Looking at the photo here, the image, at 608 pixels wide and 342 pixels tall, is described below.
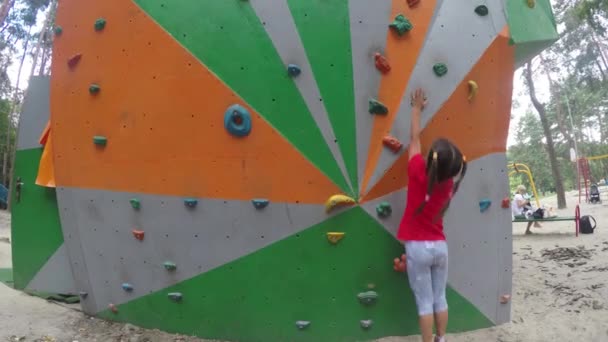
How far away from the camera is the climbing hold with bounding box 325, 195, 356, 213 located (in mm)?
3096

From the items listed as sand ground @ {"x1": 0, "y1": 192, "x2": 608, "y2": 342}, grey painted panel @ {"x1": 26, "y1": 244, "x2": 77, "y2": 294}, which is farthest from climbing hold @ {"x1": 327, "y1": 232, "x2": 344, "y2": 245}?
grey painted panel @ {"x1": 26, "y1": 244, "x2": 77, "y2": 294}

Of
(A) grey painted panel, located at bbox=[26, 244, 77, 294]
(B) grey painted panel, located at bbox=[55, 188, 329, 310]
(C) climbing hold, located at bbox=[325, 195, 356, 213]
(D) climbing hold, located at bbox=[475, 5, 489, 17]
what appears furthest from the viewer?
(A) grey painted panel, located at bbox=[26, 244, 77, 294]

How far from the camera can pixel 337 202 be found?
3.09m

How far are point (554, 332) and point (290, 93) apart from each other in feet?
8.89

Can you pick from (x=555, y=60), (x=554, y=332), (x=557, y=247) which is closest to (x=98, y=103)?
(x=554, y=332)

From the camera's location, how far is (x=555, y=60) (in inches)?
978

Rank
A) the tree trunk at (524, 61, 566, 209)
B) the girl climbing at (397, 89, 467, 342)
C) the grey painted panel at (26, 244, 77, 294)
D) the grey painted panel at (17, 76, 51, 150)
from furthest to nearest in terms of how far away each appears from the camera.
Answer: the tree trunk at (524, 61, 566, 209) → the grey painted panel at (17, 76, 51, 150) → the grey painted panel at (26, 244, 77, 294) → the girl climbing at (397, 89, 467, 342)

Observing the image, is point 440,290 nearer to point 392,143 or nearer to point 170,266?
point 392,143

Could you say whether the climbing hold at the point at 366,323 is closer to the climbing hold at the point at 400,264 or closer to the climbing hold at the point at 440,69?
the climbing hold at the point at 400,264

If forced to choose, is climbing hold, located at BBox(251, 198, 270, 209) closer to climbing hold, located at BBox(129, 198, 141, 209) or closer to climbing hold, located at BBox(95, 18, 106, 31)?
climbing hold, located at BBox(129, 198, 141, 209)

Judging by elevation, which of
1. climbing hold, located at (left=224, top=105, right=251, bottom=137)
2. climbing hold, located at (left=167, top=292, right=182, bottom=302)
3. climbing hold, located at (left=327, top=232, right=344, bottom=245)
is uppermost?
climbing hold, located at (left=224, top=105, right=251, bottom=137)

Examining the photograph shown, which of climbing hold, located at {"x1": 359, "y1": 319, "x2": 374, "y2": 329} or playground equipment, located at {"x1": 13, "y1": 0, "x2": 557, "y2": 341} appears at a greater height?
playground equipment, located at {"x1": 13, "y1": 0, "x2": 557, "y2": 341}

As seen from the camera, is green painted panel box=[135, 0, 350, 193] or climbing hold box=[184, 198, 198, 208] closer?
green painted panel box=[135, 0, 350, 193]

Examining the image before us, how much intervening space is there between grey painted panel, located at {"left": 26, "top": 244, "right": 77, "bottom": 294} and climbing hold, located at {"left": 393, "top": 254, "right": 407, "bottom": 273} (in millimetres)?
3107
